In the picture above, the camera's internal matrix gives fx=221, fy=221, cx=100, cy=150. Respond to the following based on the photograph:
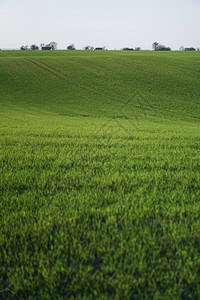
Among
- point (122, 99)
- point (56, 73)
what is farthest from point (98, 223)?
point (56, 73)

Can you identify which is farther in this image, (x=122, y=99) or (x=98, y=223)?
(x=122, y=99)

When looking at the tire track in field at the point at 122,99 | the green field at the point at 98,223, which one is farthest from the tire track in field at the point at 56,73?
the green field at the point at 98,223

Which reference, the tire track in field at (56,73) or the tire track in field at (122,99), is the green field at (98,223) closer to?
the tire track in field at (122,99)

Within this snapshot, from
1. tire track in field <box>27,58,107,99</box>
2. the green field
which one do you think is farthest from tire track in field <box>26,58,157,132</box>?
the green field

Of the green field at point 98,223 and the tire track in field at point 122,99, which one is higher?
the tire track in field at point 122,99

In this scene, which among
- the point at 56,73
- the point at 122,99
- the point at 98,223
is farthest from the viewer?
the point at 56,73

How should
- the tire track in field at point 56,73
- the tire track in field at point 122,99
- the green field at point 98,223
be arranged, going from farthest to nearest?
1. the tire track in field at point 56,73
2. the tire track in field at point 122,99
3. the green field at point 98,223

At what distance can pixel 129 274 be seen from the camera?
6.84 ft

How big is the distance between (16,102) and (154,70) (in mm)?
29858

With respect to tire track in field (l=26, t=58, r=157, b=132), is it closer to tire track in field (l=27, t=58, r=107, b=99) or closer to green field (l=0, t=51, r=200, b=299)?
tire track in field (l=27, t=58, r=107, b=99)

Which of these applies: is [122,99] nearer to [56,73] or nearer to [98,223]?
[56,73]

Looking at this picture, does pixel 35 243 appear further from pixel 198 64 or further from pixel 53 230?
pixel 198 64

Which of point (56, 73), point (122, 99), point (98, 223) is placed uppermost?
point (56, 73)

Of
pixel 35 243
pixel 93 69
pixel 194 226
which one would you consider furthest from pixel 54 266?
pixel 93 69
